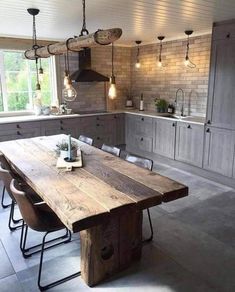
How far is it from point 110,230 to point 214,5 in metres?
2.53

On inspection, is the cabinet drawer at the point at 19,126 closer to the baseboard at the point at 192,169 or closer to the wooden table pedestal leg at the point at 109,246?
the baseboard at the point at 192,169

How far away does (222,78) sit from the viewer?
376cm

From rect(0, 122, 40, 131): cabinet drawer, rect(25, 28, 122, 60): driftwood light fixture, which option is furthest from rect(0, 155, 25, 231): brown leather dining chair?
rect(0, 122, 40, 131): cabinet drawer

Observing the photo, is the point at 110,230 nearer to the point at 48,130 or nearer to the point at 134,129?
the point at 48,130

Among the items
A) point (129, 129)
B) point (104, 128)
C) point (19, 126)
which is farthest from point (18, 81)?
point (129, 129)

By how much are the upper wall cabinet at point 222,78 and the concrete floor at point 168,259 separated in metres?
1.28

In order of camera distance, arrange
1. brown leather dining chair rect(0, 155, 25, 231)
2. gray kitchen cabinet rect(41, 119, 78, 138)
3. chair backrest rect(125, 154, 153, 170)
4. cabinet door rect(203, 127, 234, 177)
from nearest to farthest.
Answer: brown leather dining chair rect(0, 155, 25, 231) → chair backrest rect(125, 154, 153, 170) → cabinet door rect(203, 127, 234, 177) → gray kitchen cabinet rect(41, 119, 78, 138)

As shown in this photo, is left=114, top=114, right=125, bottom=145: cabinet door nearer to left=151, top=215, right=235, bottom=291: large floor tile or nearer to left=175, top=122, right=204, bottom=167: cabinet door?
left=175, top=122, right=204, bottom=167: cabinet door

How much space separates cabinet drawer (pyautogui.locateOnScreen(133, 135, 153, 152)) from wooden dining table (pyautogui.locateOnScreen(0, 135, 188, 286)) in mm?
2632

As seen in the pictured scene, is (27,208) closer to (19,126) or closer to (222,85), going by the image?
(19,126)

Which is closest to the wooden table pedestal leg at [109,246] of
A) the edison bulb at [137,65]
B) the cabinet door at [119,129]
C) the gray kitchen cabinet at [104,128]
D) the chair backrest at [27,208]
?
the chair backrest at [27,208]

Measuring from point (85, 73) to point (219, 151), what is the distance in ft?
9.72

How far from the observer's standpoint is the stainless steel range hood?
522 cm

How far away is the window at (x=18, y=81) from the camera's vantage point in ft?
16.4
